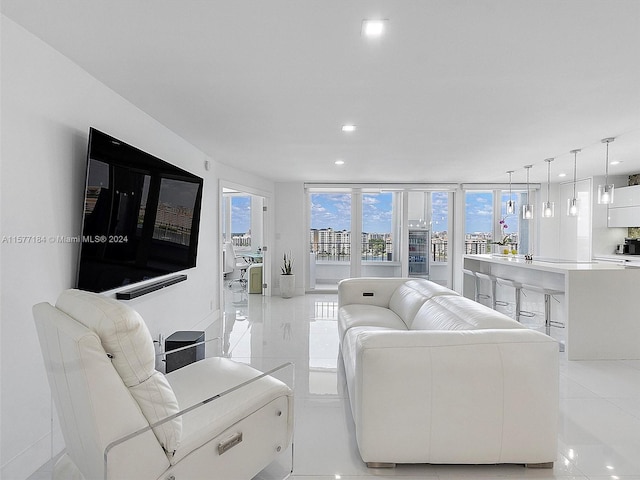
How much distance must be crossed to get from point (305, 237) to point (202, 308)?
328 cm

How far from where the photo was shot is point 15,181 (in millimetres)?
1895

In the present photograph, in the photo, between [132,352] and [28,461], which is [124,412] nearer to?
[132,352]

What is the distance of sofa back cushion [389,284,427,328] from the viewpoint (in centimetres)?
341

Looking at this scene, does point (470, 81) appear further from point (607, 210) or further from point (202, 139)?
point (607, 210)

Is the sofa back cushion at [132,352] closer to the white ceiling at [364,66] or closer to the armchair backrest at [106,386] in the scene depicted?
the armchair backrest at [106,386]

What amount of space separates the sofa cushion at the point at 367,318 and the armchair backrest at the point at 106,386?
2095 millimetres

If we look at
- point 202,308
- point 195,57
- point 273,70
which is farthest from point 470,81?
point 202,308

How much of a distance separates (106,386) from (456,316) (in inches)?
83.8

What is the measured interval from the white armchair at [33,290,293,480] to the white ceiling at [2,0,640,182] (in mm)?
1400

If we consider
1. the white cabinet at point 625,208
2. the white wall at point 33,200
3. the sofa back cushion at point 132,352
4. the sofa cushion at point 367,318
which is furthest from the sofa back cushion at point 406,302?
the white cabinet at point 625,208

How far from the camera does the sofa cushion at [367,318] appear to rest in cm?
334

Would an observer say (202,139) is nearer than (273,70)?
No

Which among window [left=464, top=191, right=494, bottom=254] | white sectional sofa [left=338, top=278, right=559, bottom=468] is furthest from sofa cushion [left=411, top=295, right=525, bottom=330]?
window [left=464, top=191, right=494, bottom=254]

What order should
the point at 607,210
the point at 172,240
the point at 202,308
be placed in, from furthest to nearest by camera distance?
the point at 607,210 → the point at 202,308 → the point at 172,240
